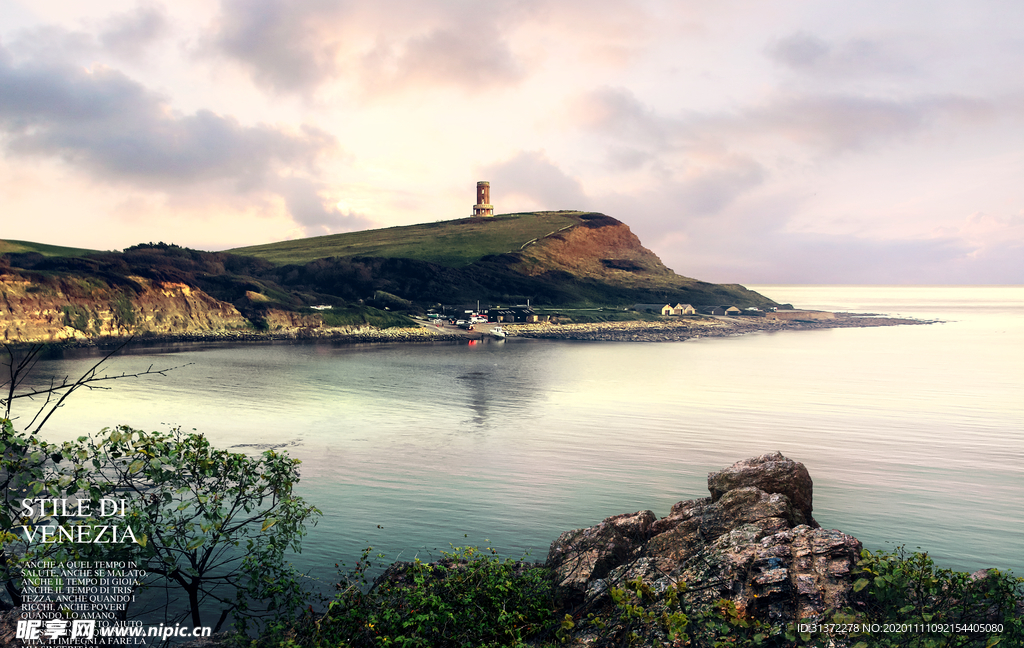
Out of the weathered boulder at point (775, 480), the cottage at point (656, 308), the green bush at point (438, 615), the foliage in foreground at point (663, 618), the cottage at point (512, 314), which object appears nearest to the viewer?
the foliage in foreground at point (663, 618)

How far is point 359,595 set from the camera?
12.4 meters

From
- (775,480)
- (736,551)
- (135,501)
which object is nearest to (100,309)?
(135,501)

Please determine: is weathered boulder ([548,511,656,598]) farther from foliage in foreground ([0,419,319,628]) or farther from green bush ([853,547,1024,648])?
foliage in foreground ([0,419,319,628])

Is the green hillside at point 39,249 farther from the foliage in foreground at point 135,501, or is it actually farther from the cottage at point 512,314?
the foliage in foreground at point 135,501

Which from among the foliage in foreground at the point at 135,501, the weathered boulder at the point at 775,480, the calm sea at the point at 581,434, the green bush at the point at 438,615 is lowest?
the calm sea at the point at 581,434

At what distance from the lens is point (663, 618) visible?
9.80 metres

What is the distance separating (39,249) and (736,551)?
664 feet

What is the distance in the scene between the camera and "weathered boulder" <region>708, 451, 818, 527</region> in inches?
646

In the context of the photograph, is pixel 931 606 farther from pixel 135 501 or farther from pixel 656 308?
pixel 656 308

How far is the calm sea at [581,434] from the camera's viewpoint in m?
21.6

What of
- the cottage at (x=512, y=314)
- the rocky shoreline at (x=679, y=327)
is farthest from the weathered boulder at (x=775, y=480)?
the cottage at (x=512, y=314)

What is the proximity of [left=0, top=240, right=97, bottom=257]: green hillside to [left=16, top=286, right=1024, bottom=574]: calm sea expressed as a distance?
99455mm

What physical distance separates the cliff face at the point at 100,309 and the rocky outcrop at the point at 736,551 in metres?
101

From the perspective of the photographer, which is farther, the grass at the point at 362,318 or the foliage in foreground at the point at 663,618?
the grass at the point at 362,318
